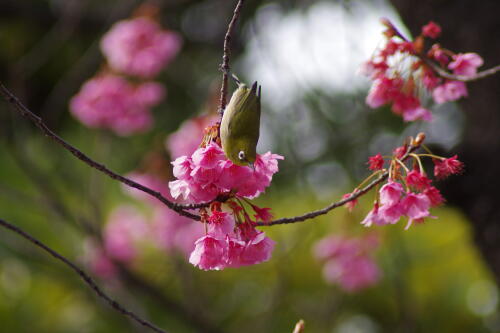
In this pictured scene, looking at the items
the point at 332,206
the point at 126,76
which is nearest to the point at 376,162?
Answer: the point at 332,206

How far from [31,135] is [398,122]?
312cm

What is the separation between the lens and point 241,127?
1026mm

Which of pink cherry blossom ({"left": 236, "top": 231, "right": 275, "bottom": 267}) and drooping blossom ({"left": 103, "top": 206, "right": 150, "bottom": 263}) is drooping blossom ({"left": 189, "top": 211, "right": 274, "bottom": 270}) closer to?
pink cherry blossom ({"left": 236, "top": 231, "right": 275, "bottom": 267})

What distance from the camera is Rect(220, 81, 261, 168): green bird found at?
102cm

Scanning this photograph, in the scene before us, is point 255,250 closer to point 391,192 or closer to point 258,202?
point 391,192

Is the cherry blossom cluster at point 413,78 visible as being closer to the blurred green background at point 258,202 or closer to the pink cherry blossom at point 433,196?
the pink cherry blossom at point 433,196

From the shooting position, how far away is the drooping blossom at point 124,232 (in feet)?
13.1

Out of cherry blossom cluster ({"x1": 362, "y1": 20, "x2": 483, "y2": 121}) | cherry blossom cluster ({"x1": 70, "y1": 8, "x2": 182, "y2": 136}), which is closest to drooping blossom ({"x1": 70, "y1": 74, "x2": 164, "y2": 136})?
cherry blossom cluster ({"x1": 70, "y1": 8, "x2": 182, "y2": 136})

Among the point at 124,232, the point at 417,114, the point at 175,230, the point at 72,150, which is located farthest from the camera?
the point at 124,232

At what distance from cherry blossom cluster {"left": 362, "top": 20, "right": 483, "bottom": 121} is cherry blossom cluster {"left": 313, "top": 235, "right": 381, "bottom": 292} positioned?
1950 mm

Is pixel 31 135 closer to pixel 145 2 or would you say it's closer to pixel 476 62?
pixel 145 2

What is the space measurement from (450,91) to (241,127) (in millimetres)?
610

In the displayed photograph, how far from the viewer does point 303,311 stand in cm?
382

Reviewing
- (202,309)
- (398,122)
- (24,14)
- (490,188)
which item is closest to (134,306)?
(202,309)
